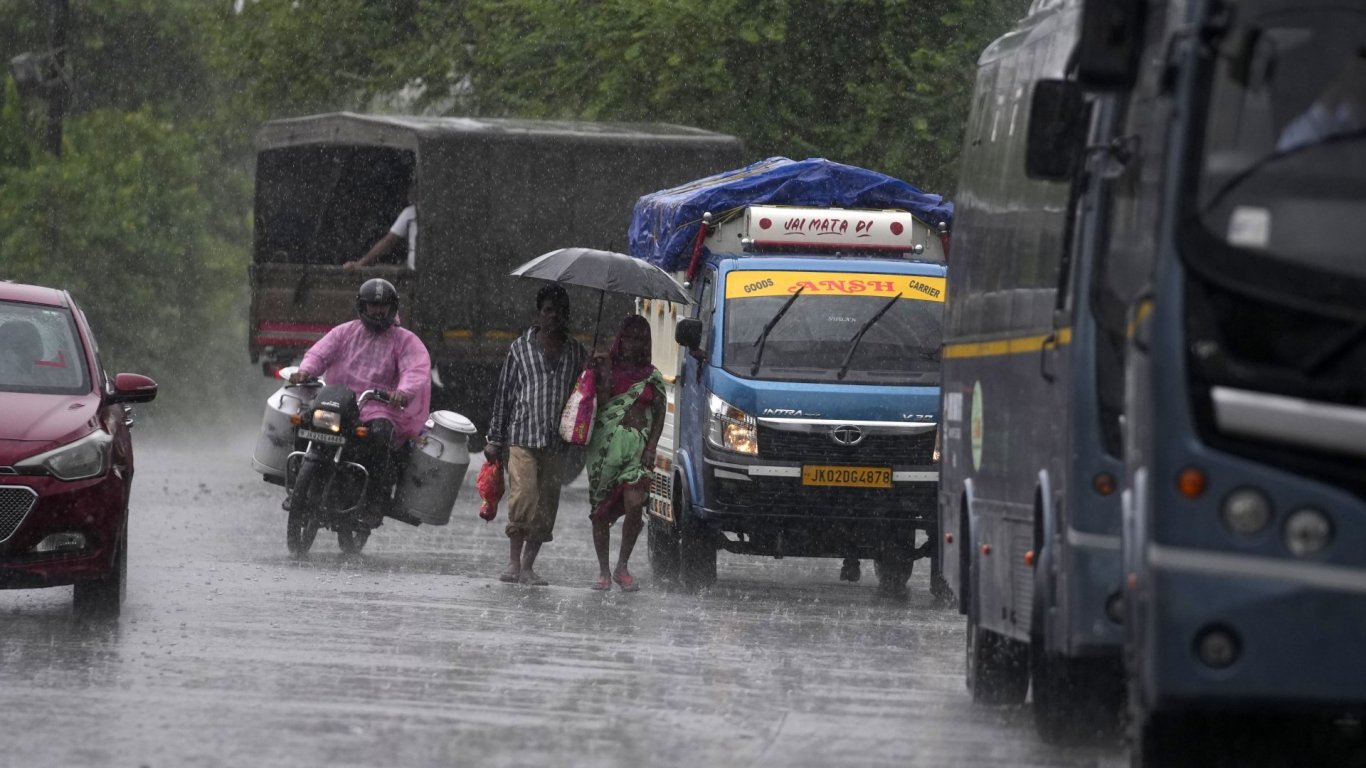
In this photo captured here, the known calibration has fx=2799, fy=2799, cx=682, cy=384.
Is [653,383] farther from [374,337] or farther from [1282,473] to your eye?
[1282,473]

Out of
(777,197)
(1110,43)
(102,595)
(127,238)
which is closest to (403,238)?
(777,197)

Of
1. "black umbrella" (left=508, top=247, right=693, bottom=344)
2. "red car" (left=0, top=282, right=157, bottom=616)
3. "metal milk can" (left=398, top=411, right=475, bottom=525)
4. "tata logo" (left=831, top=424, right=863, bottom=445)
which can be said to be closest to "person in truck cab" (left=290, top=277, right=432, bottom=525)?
"metal milk can" (left=398, top=411, right=475, bottom=525)

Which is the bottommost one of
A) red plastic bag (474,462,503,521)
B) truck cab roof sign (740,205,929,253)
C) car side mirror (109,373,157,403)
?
red plastic bag (474,462,503,521)

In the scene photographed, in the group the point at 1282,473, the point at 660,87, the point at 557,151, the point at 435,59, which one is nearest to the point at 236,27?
the point at 435,59

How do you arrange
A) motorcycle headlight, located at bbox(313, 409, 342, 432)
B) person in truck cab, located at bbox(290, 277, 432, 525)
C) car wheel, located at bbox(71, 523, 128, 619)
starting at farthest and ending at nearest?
person in truck cab, located at bbox(290, 277, 432, 525) < motorcycle headlight, located at bbox(313, 409, 342, 432) < car wheel, located at bbox(71, 523, 128, 619)

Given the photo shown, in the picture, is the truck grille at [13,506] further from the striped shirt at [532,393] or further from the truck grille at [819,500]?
the truck grille at [819,500]

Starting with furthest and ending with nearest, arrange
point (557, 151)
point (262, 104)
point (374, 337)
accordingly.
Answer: point (262, 104)
point (557, 151)
point (374, 337)

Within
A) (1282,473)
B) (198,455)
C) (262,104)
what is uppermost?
(1282,473)

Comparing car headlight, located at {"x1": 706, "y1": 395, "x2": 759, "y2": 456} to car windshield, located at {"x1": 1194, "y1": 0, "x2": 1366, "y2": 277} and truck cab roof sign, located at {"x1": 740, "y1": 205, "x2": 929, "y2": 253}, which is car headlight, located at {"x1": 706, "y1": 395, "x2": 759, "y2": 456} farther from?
car windshield, located at {"x1": 1194, "y1": 0, "x2": 1366, "y2": 277}

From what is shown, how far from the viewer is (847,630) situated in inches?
587

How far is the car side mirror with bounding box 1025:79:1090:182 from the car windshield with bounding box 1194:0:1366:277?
1574mm

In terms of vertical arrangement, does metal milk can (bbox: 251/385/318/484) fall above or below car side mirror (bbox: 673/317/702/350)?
below

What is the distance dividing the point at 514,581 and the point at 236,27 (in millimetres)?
24297

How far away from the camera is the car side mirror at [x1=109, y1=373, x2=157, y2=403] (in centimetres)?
1367
